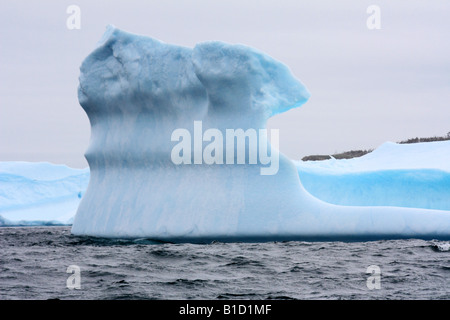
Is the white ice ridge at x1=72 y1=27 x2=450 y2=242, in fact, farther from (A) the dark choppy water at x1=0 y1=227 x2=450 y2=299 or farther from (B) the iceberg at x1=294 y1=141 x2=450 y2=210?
(B) the iceberg at x1=294 y1=141 x2=450 y2=210

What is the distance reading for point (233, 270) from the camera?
26.9 feet

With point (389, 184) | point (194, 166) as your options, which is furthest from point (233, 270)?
point (389, 184)

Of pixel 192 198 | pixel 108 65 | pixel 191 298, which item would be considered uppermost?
pixel 108 65

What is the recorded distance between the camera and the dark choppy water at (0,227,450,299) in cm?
672

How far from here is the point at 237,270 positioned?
26.9 ft

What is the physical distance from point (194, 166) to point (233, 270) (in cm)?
401

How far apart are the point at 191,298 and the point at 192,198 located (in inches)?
215

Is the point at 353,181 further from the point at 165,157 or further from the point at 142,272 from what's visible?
the point at 142,272

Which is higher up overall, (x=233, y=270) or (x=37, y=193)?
(x=37, y=193)

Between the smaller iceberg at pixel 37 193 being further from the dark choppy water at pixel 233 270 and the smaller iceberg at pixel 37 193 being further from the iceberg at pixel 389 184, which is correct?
the dark choppy water at pixel 233 270

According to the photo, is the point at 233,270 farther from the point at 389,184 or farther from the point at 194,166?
the point at 389,184

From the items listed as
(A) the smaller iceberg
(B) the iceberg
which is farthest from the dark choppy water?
(A) the smaller iceberg
